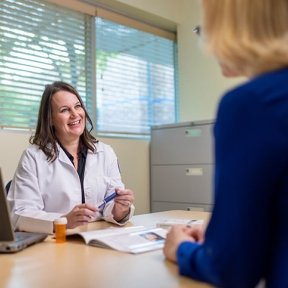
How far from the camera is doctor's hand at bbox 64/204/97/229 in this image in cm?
145

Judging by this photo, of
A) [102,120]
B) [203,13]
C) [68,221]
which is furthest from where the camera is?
[102,120]

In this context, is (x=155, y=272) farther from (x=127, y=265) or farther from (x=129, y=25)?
(x=129, y=25)

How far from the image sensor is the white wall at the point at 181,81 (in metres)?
3.32

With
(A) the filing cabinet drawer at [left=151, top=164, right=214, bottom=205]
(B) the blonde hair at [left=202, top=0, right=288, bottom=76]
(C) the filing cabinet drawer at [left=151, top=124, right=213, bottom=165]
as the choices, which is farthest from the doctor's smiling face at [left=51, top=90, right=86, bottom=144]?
(B) the blonde hair at [left=202, top=0, right=288, bottom=76]

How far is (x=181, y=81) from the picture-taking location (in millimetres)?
3812

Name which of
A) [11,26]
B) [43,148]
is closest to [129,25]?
[11,26]

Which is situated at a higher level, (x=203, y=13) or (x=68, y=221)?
(x=203, y=13)

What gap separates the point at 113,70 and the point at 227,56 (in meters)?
2.81

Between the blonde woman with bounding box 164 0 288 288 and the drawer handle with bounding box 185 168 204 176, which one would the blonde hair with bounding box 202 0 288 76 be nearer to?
the blonde woman with bounding box 164 0 288 288

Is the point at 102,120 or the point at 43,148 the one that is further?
the point at 102,120

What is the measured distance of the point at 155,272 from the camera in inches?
36.2

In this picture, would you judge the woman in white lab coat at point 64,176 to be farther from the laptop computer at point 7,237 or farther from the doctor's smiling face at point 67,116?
the laptop computer at point 7,237

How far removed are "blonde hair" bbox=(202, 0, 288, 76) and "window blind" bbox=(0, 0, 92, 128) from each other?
227 cm

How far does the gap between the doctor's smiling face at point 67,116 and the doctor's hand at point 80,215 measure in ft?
2.26
